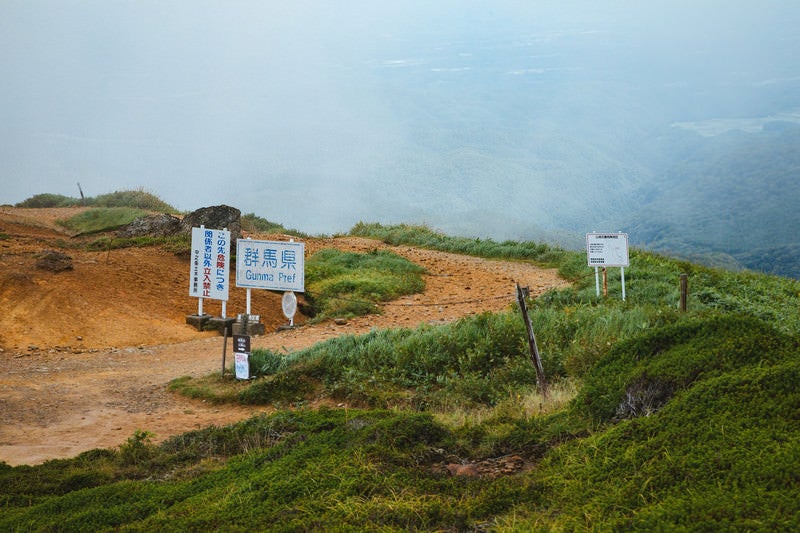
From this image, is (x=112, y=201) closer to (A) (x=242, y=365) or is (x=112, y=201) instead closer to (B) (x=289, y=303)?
(B) (x=289, y=303)

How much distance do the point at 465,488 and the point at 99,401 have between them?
680 centimetres

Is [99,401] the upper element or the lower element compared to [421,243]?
lower

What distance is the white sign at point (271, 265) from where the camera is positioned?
12219 mm

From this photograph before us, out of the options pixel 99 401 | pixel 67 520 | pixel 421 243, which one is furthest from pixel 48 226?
pixel 67 520

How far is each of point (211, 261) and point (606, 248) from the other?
746cm

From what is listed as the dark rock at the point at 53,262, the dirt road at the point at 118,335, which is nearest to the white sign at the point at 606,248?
the dirt road at the point at 118,335

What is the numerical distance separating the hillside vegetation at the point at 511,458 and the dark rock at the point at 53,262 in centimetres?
874

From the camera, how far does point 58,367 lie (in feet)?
37.3

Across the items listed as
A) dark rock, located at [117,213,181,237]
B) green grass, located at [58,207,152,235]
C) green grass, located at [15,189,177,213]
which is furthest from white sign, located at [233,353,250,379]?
green grass, located at [15,189,177,213]

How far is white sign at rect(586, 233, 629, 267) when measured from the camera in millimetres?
13781

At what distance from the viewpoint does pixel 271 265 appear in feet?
40.2

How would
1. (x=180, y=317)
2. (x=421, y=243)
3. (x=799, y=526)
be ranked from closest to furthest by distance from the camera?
(x=799, y=526), (x=180, y=317), (x=421, y=243)

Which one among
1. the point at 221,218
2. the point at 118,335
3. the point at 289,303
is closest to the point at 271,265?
the point at 289,303

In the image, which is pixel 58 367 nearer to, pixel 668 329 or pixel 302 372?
pixel 302 372
